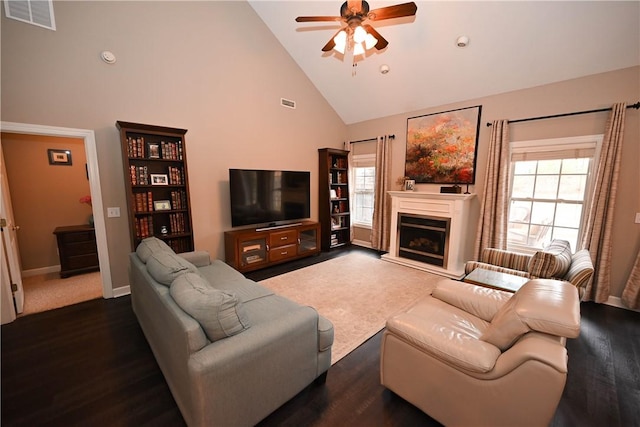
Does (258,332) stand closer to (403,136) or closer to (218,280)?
(218,280)

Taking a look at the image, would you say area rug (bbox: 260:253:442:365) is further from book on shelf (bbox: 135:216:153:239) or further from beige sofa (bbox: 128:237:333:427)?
book on shelf (bbox: 135:216:153:239)

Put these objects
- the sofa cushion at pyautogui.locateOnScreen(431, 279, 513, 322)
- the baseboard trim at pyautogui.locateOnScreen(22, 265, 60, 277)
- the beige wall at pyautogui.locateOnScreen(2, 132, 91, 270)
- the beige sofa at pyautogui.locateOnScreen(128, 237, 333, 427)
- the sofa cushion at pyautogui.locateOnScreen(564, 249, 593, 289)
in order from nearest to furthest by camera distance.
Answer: the beige sofa at pyautogui.locateOnScreen(128, 237, 333, 427) < the sofa cushion at pyautogui.locateOnScreen(431, 279, 513, 322) < the sofa cushion at pyautogui.locateOnScreen(564, 249, 593, 289) < the beige wall at pyautogui.locateOnScreen(2, 132, 91, 270) < the baseboard trim at pyautogui.locateOnScreen(22, 265, 60, 277)

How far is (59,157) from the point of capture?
3887mm

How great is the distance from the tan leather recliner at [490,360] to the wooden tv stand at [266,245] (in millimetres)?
2775

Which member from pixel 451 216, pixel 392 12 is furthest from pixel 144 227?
pixel 451 216

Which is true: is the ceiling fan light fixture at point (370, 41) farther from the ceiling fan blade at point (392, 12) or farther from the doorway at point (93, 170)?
the doorway at point (93, 170)

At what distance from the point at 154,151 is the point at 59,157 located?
6.64ft

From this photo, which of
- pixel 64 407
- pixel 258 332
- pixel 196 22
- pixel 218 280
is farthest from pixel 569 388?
pixel 196 22

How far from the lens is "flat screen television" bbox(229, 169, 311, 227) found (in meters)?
3.94

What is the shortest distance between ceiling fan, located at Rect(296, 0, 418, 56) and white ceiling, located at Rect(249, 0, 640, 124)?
24.4 inches

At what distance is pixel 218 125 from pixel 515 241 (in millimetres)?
4828

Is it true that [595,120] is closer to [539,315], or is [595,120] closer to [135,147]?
[539,315]

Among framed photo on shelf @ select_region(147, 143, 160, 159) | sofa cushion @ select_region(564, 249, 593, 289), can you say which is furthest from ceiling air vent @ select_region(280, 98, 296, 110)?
sofa cushion @ select_region(564, 249, 593, 289)

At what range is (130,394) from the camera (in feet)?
5.75
